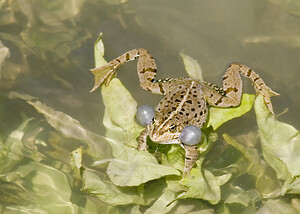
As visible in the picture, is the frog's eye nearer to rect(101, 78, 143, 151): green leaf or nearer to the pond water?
rect(101, 78, 143, 151): green leaf

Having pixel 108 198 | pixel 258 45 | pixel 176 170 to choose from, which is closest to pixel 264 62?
pixel 258 45

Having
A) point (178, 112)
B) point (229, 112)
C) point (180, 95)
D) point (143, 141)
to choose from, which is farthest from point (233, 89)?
point (143, 141)

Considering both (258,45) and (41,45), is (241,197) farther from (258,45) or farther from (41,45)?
(41,45)

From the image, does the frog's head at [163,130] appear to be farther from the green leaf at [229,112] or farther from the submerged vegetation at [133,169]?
the green leaf at [229,112]

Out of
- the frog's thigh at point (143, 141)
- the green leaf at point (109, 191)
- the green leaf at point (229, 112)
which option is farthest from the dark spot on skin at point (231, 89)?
the green leaf at point (109, 191)

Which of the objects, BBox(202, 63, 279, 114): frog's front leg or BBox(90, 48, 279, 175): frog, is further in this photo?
BBox(202, 63, 279, 114): frog's front leg

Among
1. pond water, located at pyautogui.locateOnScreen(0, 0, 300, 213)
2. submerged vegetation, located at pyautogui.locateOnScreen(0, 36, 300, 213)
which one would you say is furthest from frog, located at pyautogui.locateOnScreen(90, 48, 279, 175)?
pond water, located at pyautogui.locateOnScreen(0, 0, 300, 213)
